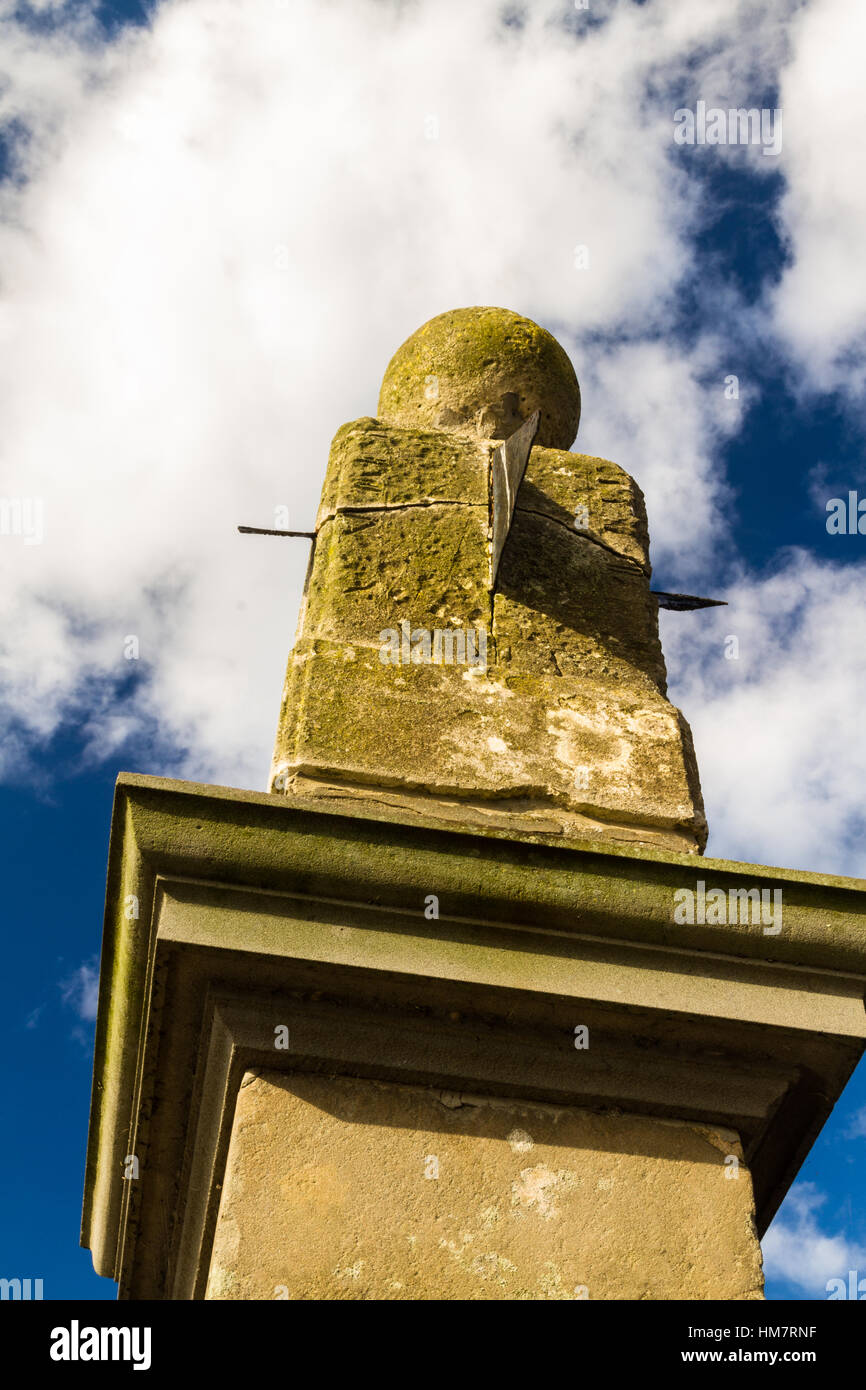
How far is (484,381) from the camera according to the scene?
3.80 metres

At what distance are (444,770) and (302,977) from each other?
62 centimetres

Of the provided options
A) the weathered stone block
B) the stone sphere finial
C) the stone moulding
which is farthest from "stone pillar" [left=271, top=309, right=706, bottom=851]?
the weathered stone block

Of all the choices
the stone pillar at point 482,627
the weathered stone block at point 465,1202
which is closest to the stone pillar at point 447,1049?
the weathered stone block at point 465,1202

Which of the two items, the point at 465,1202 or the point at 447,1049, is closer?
the point at 465,1202

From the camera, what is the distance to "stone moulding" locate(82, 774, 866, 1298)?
7.30 feet

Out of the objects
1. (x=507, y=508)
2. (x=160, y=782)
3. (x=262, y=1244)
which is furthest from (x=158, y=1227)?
(x=507, y=508)

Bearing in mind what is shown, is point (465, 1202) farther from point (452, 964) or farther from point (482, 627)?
point (482, 627)

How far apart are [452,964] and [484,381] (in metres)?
2.10

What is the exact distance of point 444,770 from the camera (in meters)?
2.71

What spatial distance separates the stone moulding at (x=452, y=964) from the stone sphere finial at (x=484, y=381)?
70.6 inches

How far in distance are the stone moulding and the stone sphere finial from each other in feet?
5.88

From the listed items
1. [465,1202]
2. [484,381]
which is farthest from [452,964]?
[484,381]

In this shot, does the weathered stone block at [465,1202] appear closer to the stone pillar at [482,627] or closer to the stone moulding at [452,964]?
the stone moulding at [452,964]
